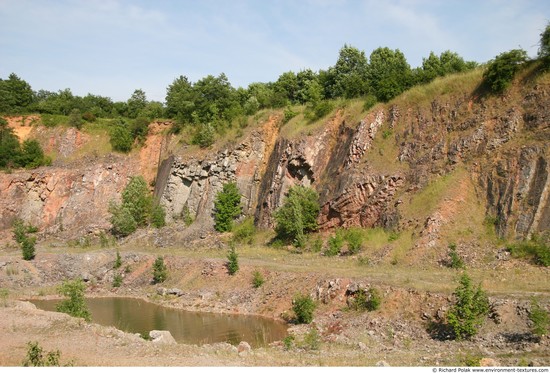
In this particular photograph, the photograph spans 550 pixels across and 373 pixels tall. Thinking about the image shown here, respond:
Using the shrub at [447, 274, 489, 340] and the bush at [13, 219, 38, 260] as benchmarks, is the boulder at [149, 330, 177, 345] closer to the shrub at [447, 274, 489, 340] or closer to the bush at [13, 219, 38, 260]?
the shrub at [447, 274, 489, 340]

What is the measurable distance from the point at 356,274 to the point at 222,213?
65.1 ft

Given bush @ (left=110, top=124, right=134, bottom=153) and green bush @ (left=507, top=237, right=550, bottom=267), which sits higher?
bush @ (left=110, top=124, right=134, bottom=153)

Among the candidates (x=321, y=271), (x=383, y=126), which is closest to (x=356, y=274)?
(x=321, y=271)

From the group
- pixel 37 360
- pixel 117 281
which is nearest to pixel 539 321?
pixel 37 360

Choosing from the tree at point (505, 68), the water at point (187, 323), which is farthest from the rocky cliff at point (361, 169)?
the water at point (187, 323)

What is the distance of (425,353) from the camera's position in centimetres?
1619

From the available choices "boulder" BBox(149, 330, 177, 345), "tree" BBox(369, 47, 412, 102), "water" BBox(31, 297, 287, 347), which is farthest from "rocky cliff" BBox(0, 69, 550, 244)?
"boulder" BBox(149, 330, 177, 345)

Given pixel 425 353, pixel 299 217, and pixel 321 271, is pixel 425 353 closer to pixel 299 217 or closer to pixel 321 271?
pixel 321 271

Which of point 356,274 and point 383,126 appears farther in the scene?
point 383,126

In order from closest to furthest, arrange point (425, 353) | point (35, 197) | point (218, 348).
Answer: point (425, 353) < point (218, 348) < point (35, 197)

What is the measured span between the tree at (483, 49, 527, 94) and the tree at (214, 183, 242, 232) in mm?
23075

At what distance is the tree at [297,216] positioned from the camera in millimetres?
35344

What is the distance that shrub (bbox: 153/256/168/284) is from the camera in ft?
Result: 108

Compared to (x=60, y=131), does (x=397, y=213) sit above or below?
below
